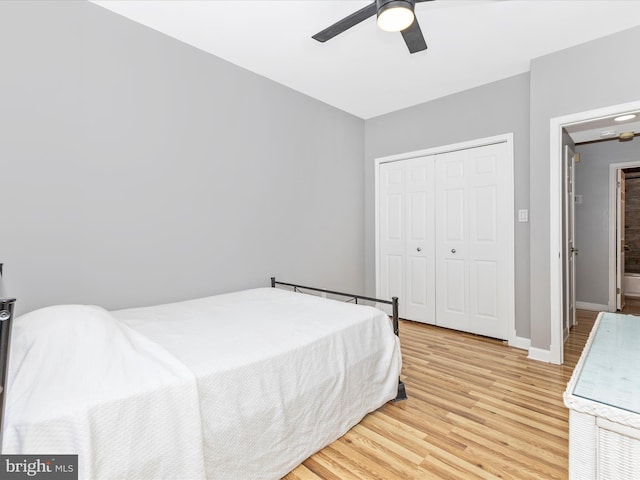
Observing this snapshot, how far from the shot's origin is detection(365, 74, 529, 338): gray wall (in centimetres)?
313

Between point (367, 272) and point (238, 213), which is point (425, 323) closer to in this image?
point (367, 272)

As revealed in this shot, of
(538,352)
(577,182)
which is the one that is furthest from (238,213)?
(577,182)

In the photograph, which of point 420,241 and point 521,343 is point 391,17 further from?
point 521,343

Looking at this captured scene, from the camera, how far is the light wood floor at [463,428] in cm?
158

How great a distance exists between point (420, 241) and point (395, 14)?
2.71 meters

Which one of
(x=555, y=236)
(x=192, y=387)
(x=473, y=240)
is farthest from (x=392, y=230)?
→ (x=192, y=387)

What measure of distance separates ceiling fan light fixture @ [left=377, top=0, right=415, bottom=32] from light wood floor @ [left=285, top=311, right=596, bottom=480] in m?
2.20

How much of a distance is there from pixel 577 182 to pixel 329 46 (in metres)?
4.28

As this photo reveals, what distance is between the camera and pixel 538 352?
9.43ft

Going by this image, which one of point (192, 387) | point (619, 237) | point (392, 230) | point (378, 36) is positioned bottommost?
point (192, 387)

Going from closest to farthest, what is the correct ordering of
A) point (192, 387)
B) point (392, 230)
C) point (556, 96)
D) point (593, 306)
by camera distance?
1. point (192, 387)
2. point (556, 96)
3. point (392, 230)
4. point (593, 306)

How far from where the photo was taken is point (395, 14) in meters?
1.60

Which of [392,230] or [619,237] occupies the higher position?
[392,230]

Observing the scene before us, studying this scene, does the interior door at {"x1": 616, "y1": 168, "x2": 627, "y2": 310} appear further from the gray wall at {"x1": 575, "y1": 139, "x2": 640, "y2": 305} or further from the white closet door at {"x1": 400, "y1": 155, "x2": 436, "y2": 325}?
the white closet door at {"x1": 400, "y1": 155, "x2": 436, "y2": 325}
